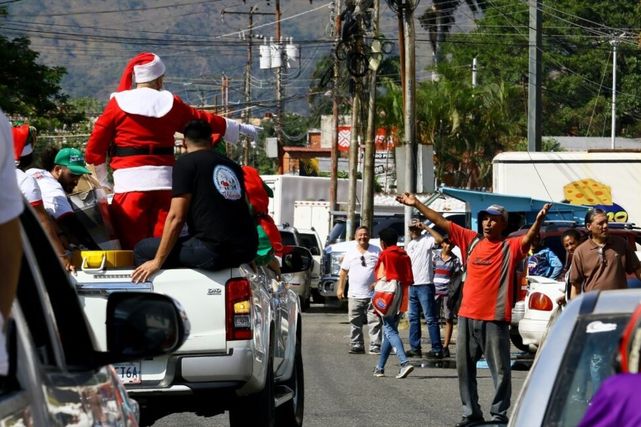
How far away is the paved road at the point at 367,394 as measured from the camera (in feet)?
40.0

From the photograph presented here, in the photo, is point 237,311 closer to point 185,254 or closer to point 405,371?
point 185,254

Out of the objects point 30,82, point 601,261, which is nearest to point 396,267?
point 601,261

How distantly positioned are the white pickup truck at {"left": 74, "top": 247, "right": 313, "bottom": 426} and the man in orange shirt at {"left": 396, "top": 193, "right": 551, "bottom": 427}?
10.2 feet

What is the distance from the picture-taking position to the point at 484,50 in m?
84.2

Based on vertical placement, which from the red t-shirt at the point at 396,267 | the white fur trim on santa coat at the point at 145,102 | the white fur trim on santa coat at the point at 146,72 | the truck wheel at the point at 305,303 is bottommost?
the truck wheel at the point at 305,303

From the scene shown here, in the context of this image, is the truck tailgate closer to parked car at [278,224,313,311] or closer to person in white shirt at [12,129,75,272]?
person in white shirt at [12,129,75,272]

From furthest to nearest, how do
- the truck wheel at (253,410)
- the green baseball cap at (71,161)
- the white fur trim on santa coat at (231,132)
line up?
the white fur trim on santa coat at (231,132) < the green baseball cap at (71,161) < the truck wheel at (253,410)

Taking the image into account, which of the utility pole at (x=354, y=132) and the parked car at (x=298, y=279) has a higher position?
the utility pole at (x=354, y=132)

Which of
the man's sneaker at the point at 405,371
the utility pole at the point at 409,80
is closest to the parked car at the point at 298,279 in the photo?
the utility pole at the point at 409,80

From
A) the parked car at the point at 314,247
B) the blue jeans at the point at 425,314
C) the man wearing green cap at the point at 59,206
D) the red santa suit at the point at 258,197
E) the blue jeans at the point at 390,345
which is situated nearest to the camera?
the man wearing green cap at the point at 59,206

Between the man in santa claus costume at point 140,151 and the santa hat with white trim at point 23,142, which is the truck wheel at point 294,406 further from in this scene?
the santa hat with white trim at point 23,142

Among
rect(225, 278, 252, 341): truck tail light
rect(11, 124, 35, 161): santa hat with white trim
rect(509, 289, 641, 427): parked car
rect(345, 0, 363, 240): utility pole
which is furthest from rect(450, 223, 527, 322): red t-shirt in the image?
rect(345, 0, 363, 240): utility pole

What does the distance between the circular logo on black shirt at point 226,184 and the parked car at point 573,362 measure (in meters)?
4.53

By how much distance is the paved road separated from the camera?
1218 centimetres
